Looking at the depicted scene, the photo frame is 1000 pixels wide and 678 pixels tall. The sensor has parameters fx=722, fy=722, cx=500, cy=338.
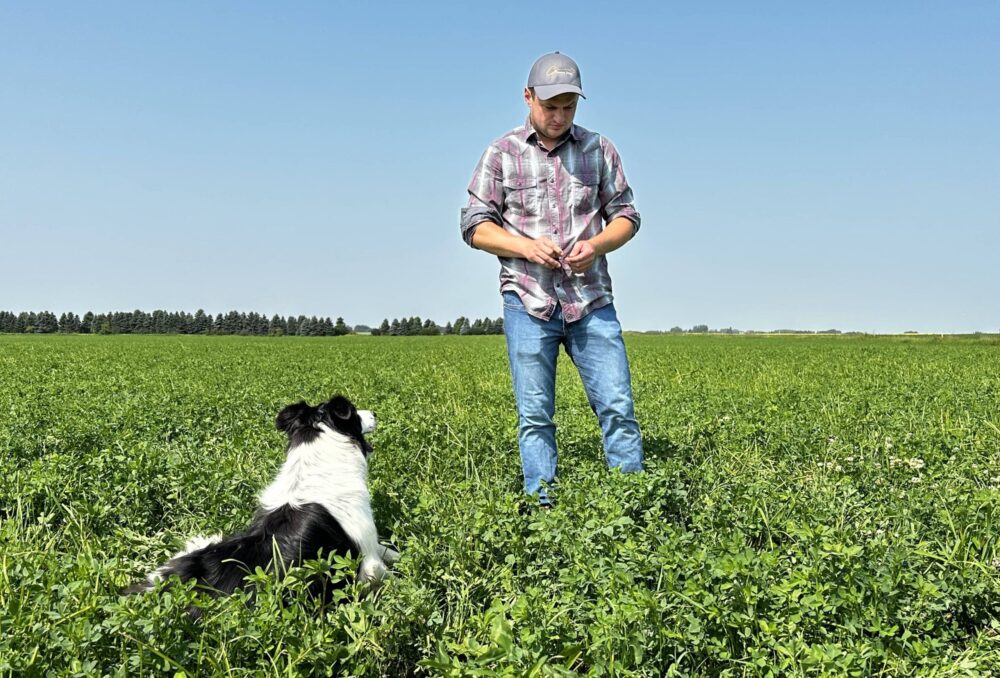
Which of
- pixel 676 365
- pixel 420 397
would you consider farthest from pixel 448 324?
pixel 420 397

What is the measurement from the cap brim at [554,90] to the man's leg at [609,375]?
4.59ft

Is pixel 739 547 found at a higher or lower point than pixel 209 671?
higher

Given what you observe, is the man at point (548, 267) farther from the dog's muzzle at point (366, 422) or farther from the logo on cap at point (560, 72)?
the dog's muzzle at point (366, 422)

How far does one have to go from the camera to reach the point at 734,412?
8578 mm

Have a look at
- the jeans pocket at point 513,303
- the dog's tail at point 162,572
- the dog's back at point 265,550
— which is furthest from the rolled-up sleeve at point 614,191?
the dog's tail at point 162,572

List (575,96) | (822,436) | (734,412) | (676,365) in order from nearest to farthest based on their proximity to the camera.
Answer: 1. (575,96)
2. (822,436)
3. (734,412)
4. (676,365)

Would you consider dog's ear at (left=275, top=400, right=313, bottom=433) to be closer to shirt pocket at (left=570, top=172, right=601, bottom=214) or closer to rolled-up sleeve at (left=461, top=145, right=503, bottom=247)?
rolled-up sleeve at (left=461, top=145, right=503, bottom=247)

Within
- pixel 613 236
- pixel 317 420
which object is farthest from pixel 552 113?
pixel 317 420

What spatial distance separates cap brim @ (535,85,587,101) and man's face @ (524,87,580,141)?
0.04 m

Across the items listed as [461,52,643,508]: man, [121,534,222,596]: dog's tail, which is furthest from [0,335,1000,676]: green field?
[461,52,643,508]: man

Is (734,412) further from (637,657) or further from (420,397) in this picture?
(637,657)

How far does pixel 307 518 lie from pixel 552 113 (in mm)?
2797

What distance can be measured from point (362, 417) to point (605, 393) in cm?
160

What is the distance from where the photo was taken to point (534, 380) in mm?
4809
